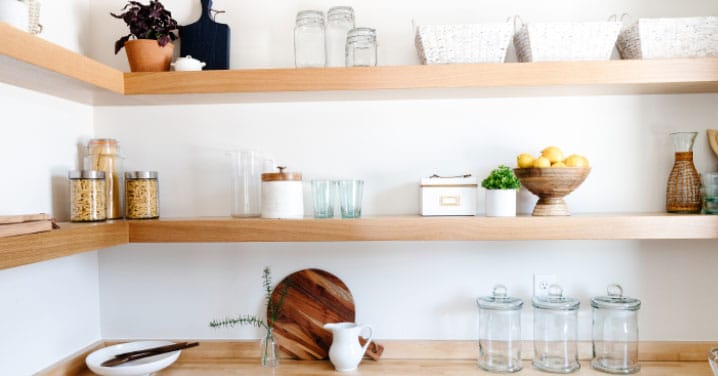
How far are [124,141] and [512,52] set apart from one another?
4.55 ft

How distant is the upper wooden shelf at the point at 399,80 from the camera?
1.57 meters

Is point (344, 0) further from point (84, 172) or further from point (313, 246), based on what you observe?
point (84, 172)

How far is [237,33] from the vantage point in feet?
6.31

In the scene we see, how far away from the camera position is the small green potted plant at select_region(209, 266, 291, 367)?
180cm

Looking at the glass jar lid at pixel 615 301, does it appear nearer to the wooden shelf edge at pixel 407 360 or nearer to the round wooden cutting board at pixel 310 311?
the wooden shelf edge at pixel 407 360

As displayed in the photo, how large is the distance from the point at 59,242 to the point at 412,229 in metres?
0.94

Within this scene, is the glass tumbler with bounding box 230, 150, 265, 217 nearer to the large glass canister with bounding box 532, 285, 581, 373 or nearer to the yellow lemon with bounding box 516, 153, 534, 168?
the yellow lemon with bounding box 516, 153, 534, 168

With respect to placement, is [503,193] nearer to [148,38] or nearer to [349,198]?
[349,198]

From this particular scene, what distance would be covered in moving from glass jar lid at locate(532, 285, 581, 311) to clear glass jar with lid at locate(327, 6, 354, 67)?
102 centimetres

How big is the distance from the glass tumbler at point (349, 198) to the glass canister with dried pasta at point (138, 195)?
62 centimetres

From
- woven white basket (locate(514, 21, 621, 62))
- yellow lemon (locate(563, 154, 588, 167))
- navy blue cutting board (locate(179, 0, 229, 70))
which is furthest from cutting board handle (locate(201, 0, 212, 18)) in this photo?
yellow lemon (locate(563, 154, 588, 167))

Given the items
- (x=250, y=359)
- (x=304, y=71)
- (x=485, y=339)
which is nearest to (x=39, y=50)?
(x=304, y=71)

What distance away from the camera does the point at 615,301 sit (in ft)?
5.74

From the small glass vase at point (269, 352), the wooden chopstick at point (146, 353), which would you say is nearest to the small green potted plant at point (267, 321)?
the small glass vase at point (269, 352)
